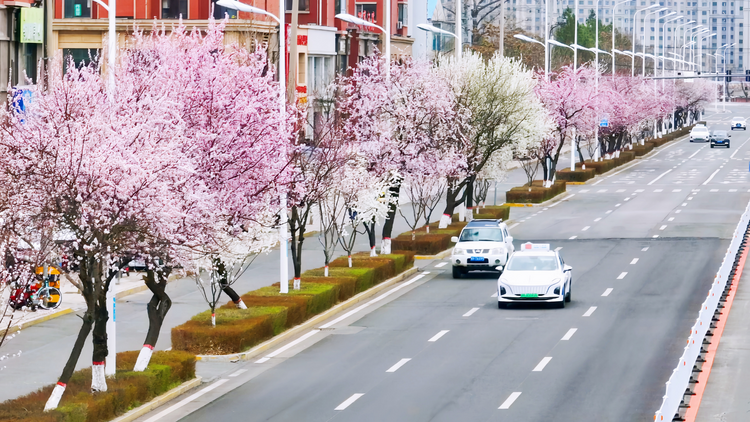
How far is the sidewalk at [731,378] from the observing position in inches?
832

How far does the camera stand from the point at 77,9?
60.0 metres

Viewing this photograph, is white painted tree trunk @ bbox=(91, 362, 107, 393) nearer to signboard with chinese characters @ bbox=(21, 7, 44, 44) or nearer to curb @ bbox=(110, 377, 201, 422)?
curb @ bbox=(110, 377, 201, 422)

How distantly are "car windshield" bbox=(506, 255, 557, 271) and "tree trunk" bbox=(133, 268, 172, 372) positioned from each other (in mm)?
12440

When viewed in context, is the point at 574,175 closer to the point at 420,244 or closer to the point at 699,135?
the point at 420,244

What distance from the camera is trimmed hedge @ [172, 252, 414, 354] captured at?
27562 millimetres

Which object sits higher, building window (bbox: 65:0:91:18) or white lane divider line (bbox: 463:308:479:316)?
building window (bbox: 65:0:91:18)

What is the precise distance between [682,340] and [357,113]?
711 inches

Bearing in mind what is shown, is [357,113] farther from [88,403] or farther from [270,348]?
[88,403]

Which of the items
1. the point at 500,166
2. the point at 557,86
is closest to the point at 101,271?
the point at 500,166

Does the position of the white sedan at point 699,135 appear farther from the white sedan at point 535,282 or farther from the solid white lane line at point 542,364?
the solid white lane line at point 542,364

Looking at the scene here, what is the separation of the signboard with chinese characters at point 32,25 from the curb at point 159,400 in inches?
767

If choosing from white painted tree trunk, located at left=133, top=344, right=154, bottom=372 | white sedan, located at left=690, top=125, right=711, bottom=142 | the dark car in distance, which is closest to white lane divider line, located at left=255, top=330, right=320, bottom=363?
white painted tree trunk, located at left=133, top=344, right=154, bottom=372

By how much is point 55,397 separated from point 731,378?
12131 mm

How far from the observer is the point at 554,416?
21.3 meters
